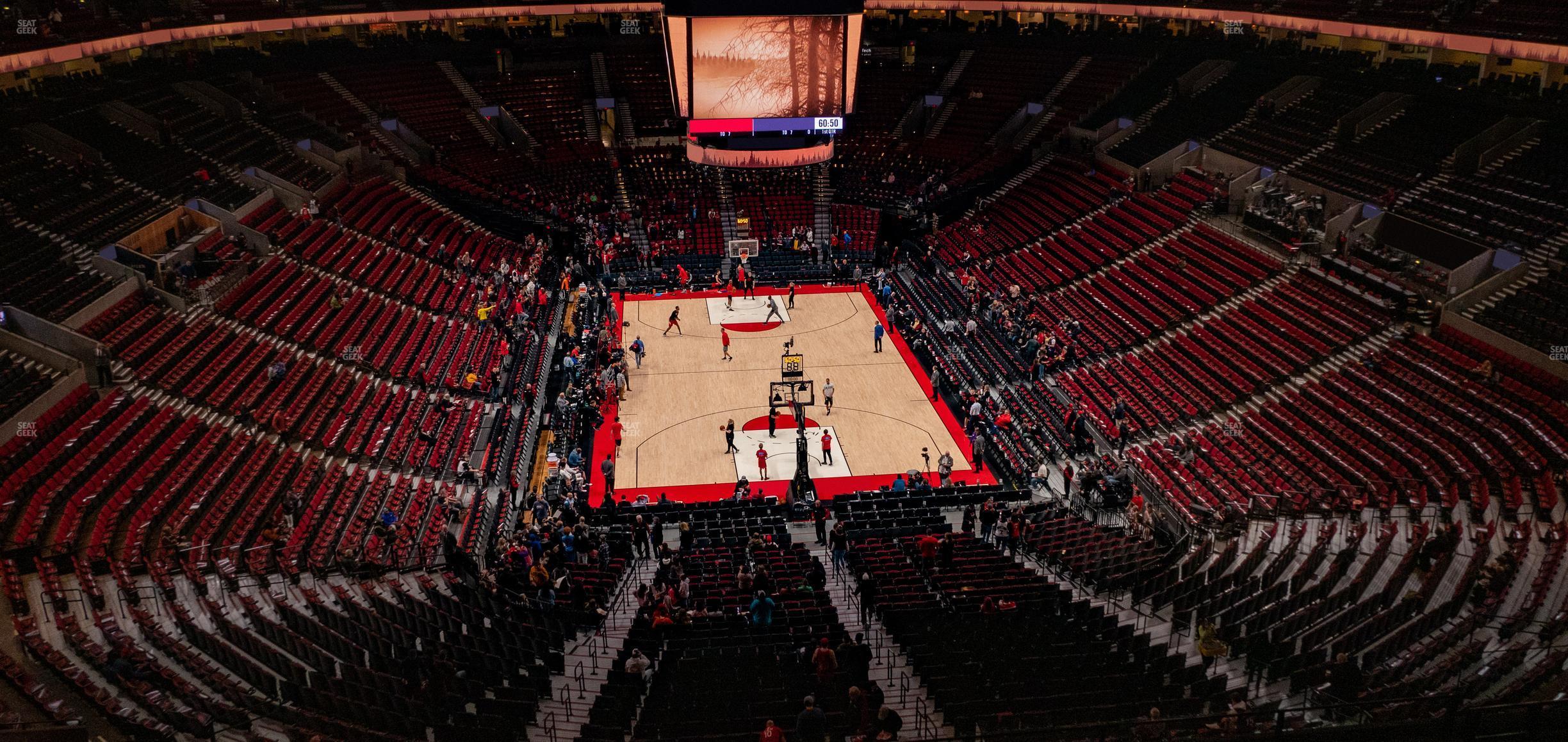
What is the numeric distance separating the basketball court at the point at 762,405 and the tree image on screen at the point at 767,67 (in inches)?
263

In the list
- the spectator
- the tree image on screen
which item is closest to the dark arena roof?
the spectator

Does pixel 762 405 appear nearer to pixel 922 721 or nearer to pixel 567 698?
pixel 567 698

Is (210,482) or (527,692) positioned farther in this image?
(210,482)

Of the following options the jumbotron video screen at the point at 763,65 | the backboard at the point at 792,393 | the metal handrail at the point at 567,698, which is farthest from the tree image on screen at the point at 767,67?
the metal handrail at the point at 567,698

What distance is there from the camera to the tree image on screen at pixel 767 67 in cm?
3722

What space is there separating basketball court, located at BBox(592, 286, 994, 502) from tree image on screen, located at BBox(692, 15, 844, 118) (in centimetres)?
668

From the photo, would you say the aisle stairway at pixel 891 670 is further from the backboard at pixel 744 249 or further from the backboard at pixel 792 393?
the backboard at pixel 744 249

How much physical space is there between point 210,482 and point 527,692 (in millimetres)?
9182

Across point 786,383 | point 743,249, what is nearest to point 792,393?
point 786,383

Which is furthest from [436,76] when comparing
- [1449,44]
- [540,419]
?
[1449,44]

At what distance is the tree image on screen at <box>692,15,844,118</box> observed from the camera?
37.2 m

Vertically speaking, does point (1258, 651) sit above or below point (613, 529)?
below

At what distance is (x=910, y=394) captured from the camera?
30.4 metres

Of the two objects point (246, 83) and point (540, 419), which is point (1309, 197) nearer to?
point (540, 419)
